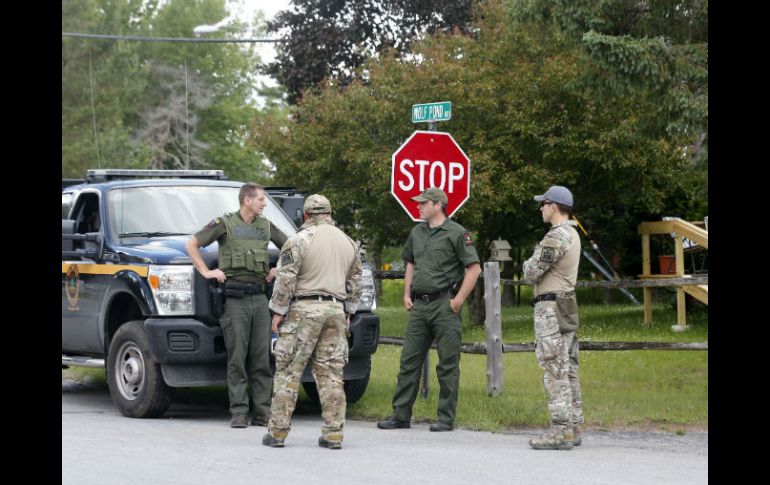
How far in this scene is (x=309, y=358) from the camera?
9109mm

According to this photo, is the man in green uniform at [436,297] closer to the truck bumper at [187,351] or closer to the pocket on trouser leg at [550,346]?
the pocket on trouser leg at [550,346]

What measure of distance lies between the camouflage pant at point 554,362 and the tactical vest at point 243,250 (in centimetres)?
238

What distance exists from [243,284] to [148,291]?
87 centimetres

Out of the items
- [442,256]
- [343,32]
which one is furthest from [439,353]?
[343,32]

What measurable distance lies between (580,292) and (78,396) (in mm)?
23211

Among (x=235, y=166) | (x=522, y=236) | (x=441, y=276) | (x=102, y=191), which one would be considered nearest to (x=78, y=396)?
(x=102, y=191)

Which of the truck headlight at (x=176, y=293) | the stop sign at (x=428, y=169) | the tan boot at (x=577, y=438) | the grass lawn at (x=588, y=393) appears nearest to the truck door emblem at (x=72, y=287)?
the grass lawn at (x=588, y=393)

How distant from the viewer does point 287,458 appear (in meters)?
8.51

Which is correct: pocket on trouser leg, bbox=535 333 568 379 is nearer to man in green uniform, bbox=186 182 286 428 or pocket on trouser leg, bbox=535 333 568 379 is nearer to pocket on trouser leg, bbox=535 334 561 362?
pocket on trouser leg, bbox=535 334 561 362

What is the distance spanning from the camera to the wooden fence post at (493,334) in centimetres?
1183

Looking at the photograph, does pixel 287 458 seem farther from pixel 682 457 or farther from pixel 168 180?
pixel 168 180

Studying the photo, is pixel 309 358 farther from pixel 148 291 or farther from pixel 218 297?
pixel 148 291
